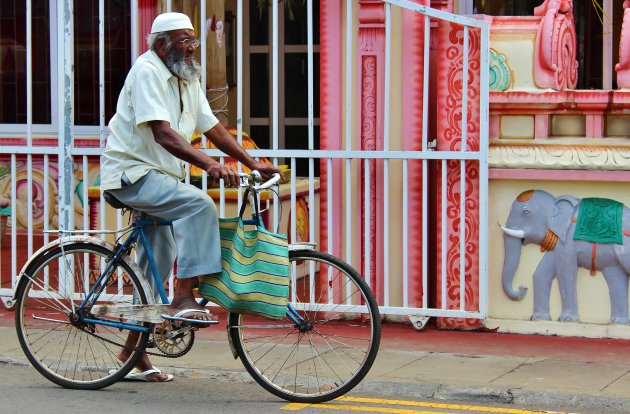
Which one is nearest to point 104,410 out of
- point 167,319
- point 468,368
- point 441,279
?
point 167,319

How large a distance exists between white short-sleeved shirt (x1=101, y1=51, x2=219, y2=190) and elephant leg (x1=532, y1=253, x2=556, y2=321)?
2.67m

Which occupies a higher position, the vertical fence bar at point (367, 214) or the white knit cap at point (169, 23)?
the white knit cap at point (169, 23)

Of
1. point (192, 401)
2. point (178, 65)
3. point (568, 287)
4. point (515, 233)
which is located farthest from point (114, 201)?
point (568, 287)

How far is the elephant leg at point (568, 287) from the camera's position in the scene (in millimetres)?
7797

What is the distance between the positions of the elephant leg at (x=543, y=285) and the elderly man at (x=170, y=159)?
2362 millimetres

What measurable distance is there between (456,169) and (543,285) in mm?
920

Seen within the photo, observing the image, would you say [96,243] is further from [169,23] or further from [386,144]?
[386,144]

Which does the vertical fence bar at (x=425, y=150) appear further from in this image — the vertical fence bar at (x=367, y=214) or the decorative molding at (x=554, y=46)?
the decorative molding at (x=554, y=46)

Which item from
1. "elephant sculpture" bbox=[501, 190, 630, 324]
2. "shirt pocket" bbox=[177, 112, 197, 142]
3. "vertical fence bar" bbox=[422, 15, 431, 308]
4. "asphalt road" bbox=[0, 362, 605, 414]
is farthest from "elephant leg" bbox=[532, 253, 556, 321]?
"shirt pocket" bbox=[177, 112, 197, 142]

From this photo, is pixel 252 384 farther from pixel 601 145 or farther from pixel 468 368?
pixel 601 145

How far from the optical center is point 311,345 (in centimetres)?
627

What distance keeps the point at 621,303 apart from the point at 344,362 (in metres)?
2.33

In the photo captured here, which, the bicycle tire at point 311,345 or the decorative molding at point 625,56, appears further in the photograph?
the decorative molding at point 625,56


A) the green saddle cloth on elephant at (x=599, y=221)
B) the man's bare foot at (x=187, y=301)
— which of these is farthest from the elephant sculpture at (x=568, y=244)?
the man's bare foot at (x=187, y=301)
